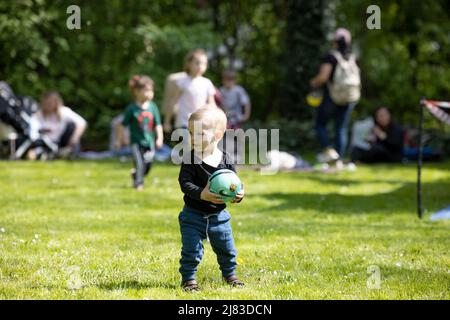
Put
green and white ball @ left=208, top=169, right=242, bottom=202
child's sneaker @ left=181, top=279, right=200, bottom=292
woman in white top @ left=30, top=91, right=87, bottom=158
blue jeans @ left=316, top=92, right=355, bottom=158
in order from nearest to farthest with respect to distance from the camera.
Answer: green and white ball @ left=208, top=169, right=242, bottom=202
child's sneaker @ left=181, top=279, right=200, bottom=292
blue jeans @ left=316, top=92, right=355, bottom=158
woman in white top @ left=30, top=91, right=87, bottom=158

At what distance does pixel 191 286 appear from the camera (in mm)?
4992

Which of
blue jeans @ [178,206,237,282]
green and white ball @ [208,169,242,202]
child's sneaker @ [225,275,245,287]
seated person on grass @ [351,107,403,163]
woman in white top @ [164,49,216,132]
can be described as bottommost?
seated person on grass @ [351,107,403,163]

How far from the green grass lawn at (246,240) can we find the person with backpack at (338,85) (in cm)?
120

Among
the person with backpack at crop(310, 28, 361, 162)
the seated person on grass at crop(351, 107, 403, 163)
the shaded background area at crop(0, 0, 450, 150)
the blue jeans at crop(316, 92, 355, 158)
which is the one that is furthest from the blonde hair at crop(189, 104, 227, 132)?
→ the shaded background area at crop(0, 0, 450, 150)

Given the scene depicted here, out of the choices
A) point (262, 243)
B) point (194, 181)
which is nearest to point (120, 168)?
point (262, 243)

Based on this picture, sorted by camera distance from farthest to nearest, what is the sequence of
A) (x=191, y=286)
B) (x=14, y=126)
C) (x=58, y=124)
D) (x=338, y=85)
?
(x=58, y=124) < (x=14, y=126) < (x=338, y=85) < (x=191, y=286)

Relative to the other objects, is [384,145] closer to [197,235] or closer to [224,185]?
[197,235]

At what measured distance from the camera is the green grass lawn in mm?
5078

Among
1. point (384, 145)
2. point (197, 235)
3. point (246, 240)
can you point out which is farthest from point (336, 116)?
point (197, 235)

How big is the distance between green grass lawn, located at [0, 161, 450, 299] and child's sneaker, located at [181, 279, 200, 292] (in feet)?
0.25

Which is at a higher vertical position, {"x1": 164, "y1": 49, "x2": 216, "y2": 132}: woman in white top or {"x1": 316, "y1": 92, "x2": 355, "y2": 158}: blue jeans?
{"x1": 164, "y1": 49, "x2": 216, "y2": 132}: woman in white top

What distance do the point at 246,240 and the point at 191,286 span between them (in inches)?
75.3

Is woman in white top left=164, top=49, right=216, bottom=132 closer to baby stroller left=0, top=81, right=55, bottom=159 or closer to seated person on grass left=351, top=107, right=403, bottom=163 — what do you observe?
seated person on grass left=351, top=107, right=403, bottom=163
